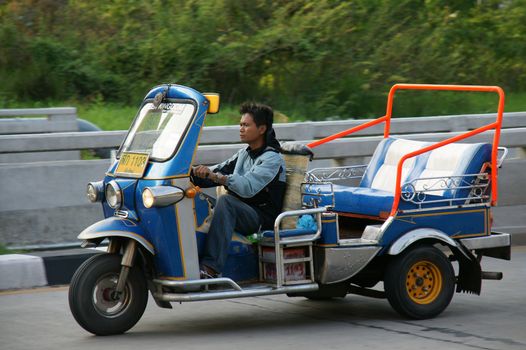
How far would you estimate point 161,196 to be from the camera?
6727 mm

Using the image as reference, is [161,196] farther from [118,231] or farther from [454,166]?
[454,166]

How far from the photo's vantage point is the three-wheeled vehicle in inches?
269

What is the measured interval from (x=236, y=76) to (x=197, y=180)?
1238 centimetres

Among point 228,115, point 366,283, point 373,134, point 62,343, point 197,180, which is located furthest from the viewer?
point 228,115

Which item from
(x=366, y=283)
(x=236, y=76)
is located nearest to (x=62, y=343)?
(x=366, y=283)

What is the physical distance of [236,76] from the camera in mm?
19688

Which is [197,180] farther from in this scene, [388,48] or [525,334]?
[388,48]

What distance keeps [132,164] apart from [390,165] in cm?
235

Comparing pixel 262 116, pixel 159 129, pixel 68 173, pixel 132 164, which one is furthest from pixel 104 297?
pixel 68 173

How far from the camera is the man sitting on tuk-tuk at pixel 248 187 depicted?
700cm

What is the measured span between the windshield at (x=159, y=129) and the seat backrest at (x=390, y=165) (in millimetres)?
2035

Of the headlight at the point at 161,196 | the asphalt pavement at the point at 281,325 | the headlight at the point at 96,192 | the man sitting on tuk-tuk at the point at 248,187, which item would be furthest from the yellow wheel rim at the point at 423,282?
the headlight at the point at 96,192

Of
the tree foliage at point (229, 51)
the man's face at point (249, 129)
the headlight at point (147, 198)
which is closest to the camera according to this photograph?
the headlight at point (147, 198)

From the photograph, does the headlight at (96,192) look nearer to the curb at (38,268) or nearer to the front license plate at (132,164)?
the front license plate at (132,164)
